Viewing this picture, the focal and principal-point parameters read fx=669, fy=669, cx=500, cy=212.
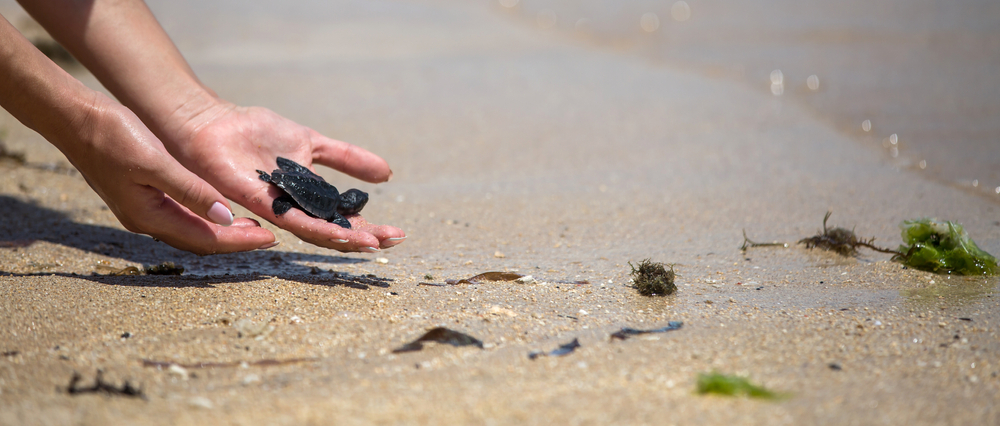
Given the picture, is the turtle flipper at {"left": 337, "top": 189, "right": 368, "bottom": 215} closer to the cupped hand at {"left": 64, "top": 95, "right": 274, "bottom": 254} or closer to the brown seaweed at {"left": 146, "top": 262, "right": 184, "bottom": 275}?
the cupped hand at {"left": 64, "top": 95, "right": 274, "bottom": 254}

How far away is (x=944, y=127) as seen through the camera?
5836 mm

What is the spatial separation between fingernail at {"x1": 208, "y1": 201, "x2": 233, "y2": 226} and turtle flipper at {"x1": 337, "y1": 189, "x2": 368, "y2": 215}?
51 centimetres

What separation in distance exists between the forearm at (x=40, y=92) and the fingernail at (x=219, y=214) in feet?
1.87

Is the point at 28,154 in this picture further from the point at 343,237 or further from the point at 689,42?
the point at 689,42

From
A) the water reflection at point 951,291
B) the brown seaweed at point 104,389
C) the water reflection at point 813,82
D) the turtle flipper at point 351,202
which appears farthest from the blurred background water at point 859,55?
the brown seaweed at point 104,389

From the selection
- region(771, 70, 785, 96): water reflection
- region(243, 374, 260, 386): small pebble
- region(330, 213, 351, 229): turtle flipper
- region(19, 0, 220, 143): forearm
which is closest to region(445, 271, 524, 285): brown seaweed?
region(330, 213, 351, 229): turtle flipper

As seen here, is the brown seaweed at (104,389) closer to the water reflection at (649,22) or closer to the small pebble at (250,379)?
the small pebble at (250,379)

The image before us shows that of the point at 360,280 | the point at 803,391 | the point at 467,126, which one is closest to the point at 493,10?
the point at 467,126

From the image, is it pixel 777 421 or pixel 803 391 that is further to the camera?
pixel 803 391

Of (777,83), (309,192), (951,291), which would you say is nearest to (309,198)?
(309,192)

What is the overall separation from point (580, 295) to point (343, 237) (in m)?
0.94

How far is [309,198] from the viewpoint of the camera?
8.52 ft

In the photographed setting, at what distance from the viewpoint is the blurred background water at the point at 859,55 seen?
556 cm

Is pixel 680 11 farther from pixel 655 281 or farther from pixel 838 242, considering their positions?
pixel 655 281
